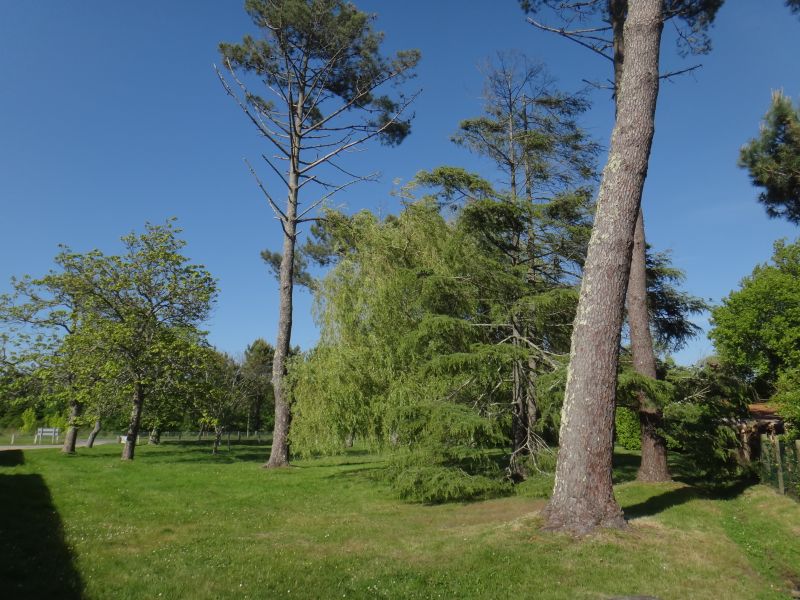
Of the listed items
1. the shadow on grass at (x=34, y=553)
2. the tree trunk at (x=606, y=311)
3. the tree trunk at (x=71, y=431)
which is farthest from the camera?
the tree trunk at (x=71, y=431)

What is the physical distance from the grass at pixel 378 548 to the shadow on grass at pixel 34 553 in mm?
23

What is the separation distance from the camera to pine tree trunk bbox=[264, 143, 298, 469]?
19203mm

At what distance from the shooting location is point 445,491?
1122 centimetres

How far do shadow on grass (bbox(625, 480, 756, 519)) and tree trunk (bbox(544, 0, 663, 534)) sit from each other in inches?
68.5

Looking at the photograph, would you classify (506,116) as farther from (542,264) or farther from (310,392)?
(310,392)

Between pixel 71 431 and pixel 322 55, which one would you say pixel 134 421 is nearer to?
pixel 71 431

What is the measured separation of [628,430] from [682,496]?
1600 cm

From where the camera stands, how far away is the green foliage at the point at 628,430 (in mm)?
25047

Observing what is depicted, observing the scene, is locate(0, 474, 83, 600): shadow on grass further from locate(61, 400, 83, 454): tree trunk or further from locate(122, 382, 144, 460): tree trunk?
locate(61, 400, 83, 454): tree trunk

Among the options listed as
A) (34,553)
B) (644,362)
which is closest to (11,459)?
(34,553)

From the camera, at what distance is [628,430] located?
2588 centimetres

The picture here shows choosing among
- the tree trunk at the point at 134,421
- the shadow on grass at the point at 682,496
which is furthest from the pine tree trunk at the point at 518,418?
the tree trunk at the point at 134,421

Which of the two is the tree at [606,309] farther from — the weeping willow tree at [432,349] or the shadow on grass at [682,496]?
the weeping willow tree at [432,349]

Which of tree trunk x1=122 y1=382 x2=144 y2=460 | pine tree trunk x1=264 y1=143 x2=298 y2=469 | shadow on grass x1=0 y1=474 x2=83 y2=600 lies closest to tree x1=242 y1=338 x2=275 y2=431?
tree trunk x1=122 y1=382 x2=144 y2=460
